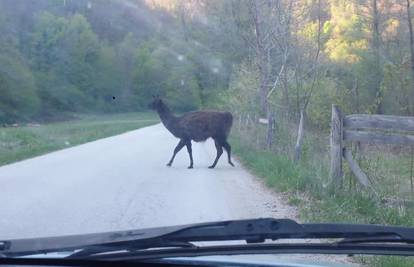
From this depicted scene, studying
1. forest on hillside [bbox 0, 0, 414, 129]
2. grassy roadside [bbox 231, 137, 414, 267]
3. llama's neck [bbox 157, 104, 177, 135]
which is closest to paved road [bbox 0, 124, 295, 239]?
grassy roadside [bbox 231, 137, 414, 267]

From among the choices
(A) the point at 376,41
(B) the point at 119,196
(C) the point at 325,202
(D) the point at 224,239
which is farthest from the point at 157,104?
(D) the point at 224,239

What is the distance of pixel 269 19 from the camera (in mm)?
21625

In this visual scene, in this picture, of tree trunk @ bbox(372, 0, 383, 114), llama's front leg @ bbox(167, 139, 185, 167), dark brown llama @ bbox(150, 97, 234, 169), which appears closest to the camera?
llama's front leg @ bbox(167, 139, 185, 167)

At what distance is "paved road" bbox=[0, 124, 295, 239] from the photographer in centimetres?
916

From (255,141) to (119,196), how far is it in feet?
37.5

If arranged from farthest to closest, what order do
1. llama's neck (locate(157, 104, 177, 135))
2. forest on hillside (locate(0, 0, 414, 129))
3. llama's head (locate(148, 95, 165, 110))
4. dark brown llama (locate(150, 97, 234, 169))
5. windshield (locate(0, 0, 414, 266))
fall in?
forest on hillside (locate(0, 0, 414, 129)), llama's head (locate(148, 95, 165, 110)), llama's neck (locate(157, 104, 177, 135)), dark brown llama (locate(150, 97, 234, 169)), windshield (locate(0, 0, 414, 266))

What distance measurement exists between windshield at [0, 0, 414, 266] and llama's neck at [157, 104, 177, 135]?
31 millimetres

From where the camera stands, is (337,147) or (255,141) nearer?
(337,147)

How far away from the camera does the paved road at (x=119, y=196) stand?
9164 millimetres

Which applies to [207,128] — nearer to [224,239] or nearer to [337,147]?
[337,147]

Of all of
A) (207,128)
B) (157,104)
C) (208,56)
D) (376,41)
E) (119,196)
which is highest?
(208,56)

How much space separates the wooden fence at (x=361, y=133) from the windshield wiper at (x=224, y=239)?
556 cm

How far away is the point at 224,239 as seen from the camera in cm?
435

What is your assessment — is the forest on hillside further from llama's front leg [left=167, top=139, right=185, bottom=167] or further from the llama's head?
the llama's head
